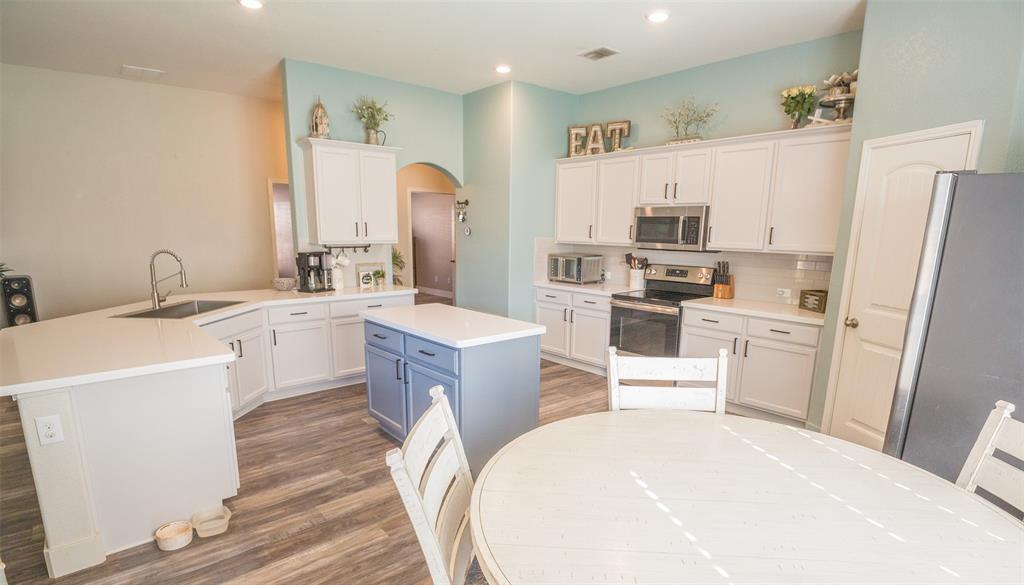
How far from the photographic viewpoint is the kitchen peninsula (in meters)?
1.87

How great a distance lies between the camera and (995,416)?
1329mm

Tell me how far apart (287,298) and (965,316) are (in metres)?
4.18

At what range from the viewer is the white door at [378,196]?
4223 mm

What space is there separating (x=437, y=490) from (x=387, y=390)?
6.37 feet

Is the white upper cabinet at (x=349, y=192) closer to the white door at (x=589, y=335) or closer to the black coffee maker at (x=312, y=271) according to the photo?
the black coffee maker at (x=312, y=271)

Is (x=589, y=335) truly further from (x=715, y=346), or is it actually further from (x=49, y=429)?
(x=49, y=429)

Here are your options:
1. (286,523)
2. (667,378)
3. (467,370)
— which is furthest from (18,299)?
(667,378)

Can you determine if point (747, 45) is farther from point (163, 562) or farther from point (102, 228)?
point (102, 228)

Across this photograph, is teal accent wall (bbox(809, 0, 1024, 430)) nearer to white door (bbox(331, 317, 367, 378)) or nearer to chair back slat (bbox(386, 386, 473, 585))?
chair back slat (bbox(386, 386, 473, 585))

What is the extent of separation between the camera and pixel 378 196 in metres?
4.32

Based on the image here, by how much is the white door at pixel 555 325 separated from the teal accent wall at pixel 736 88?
1.87m

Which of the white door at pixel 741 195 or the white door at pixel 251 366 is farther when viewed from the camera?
the white door at pixel 741 195

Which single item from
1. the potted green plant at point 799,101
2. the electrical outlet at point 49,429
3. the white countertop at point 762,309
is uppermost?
the potted green plant at point 799,101

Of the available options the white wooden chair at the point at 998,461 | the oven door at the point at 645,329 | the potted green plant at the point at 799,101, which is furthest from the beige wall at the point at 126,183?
the white wooden chair at the point at 998,461
